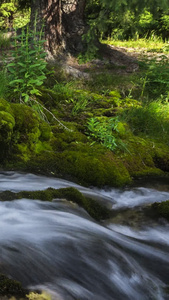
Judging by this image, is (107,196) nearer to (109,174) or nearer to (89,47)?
(109,174)

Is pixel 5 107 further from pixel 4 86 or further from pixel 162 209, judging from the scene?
pixel 162 209

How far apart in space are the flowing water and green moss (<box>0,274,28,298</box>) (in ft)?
0.39

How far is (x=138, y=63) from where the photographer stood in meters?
8.57

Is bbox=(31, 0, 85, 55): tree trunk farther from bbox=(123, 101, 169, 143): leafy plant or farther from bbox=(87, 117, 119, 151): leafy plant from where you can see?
bbox=(87, 117, 119, 151): leafy plant

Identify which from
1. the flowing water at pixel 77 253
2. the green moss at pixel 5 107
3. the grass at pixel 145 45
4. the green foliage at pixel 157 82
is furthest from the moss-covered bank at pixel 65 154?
the grass at pixel 145 45

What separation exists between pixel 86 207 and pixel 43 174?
2.59 ft

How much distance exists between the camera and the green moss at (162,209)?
3.25m

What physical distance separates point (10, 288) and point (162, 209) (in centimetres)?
202

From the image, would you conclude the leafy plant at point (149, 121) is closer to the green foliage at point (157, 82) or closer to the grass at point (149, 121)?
the grass at point (149, 121)

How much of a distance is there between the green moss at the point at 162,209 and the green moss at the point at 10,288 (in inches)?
74.9

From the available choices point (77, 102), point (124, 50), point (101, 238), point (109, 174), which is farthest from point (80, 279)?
point (124, 50)

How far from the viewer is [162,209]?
10.8 feet

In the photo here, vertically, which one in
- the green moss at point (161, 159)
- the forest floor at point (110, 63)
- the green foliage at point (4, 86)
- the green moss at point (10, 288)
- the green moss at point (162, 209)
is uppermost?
the forest floor at point (110, 63)

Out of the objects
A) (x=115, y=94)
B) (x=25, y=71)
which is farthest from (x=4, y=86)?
(x=115, y=94)
